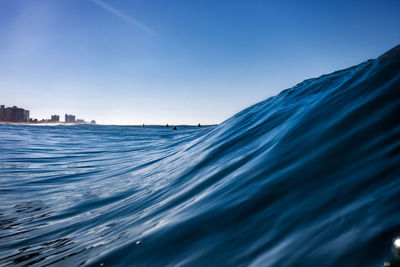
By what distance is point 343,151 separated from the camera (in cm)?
173

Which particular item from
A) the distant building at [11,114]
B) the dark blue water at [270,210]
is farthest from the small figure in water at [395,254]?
the distant building at [11,114]

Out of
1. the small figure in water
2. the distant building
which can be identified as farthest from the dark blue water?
the distant building

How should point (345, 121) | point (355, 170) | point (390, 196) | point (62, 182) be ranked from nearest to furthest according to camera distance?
point (390, 196)
point (355, 170)
point (345, 121)
point (62, 182)

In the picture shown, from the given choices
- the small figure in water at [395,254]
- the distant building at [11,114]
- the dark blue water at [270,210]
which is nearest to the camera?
the small figure in water at [395,254]

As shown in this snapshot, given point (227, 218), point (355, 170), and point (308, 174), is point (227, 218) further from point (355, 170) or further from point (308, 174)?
point (355, 170)

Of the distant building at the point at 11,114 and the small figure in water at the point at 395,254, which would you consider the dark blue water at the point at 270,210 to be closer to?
the small figure in water at the point at 395,254

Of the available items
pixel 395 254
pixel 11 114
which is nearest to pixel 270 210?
pixel 395 254

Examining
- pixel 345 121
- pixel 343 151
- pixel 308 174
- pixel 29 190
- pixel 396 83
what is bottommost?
pixel 29 190

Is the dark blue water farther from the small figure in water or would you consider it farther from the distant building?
Answer: the distant building

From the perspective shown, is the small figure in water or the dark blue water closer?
the small figure in water

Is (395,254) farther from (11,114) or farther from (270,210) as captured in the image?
(11,114)

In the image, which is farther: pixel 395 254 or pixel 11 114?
pixel 11 114

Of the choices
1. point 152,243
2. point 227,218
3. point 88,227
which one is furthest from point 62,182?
point 227,218

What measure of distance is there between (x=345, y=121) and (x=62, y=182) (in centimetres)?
499
